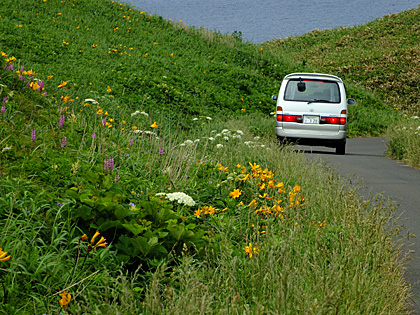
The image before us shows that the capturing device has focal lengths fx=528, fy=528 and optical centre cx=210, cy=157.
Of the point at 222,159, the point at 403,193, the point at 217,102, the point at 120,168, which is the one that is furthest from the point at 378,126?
the point at 120,168

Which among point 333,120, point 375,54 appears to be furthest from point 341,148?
point 375,54

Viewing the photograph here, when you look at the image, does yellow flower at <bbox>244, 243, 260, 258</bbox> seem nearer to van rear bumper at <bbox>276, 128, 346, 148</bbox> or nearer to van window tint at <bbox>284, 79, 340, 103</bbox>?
van rear bumper at <bbox>276, 128, 346, 148</bbox>

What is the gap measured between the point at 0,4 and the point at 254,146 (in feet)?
62.0

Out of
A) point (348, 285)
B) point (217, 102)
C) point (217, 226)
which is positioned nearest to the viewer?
point (348, 285)

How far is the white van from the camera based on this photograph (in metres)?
13.5

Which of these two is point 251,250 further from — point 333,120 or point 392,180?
point 333,120

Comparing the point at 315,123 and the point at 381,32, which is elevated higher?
the point at 381,32

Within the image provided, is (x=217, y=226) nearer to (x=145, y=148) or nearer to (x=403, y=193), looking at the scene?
(x=145, y=148)

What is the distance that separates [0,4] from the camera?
23453mm

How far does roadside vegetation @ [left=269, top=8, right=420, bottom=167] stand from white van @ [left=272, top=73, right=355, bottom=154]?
8.38m

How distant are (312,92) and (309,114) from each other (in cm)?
72

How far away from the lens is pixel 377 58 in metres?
36.7

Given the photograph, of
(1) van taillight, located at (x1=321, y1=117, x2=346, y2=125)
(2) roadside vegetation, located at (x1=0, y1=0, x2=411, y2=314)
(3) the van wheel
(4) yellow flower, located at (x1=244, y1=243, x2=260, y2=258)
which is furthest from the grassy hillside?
(4) yellow flower, located at (x1=244, y1=243, x2=260, y2=258)

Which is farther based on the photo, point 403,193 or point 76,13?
point 76,13
